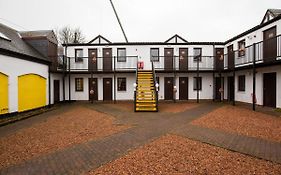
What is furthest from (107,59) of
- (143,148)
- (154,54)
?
(143,148)

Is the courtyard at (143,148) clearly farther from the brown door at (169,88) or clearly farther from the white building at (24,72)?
the brown door at (169,88)

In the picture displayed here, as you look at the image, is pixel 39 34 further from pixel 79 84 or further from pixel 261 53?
pixel 261 53

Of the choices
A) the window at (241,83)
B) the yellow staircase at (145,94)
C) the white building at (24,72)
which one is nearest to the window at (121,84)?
the yellow staircase at (145,94)

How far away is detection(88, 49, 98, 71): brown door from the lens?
695 inches

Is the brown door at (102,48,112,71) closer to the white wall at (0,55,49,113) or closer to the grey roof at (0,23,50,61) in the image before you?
the grey roof at (0,23,50,61)

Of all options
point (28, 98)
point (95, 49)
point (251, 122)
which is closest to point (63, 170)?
point (251, 122)

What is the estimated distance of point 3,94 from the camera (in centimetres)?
1011

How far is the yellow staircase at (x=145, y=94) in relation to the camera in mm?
12281

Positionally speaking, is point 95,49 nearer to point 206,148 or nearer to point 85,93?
point 85,93

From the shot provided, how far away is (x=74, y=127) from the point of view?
8148 mm

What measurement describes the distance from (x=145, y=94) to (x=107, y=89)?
247 inches

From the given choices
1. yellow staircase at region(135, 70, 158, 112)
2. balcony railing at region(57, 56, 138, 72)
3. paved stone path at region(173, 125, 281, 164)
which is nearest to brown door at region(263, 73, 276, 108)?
yellow staircase at region(135, 70, 158, 112)

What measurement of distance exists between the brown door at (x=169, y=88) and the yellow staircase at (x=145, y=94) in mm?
3180

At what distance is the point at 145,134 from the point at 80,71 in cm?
1264
